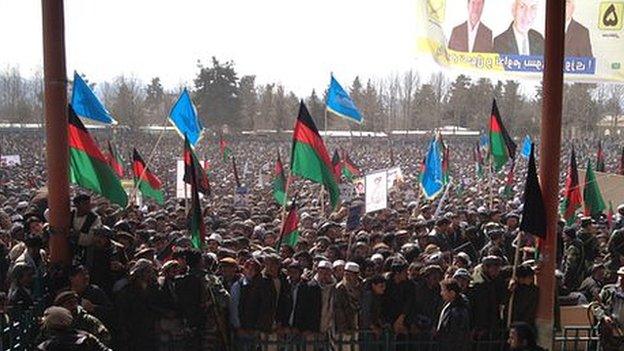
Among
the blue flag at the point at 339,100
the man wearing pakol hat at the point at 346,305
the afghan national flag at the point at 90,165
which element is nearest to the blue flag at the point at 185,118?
the blue flag at the point at 339,100

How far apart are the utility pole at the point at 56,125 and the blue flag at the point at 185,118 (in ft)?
24.5

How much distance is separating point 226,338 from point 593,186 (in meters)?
10.3

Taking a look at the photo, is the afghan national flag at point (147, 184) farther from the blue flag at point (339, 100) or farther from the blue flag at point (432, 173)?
the blue flag at point (432, 173)

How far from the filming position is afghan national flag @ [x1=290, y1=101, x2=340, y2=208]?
1085 cm

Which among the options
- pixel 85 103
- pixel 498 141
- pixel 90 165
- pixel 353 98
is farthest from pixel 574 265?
pixel 353 98

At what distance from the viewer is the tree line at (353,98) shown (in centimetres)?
7038

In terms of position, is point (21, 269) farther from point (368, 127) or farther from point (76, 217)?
point (368, 127)

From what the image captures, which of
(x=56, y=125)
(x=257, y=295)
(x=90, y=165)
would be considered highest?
(x=56, y=125)

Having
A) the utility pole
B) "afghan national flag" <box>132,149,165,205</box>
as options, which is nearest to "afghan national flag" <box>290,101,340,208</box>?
the utility pole

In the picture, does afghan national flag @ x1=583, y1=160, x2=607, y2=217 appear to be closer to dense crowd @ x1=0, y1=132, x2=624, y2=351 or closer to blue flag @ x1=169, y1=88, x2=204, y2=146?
dense crowd @ x1=0, y1=132, x2=624, y2=351

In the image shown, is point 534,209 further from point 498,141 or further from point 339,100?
point 498,141

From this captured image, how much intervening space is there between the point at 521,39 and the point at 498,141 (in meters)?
5.94

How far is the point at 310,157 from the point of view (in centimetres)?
1088

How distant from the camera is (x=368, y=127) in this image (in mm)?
96688
